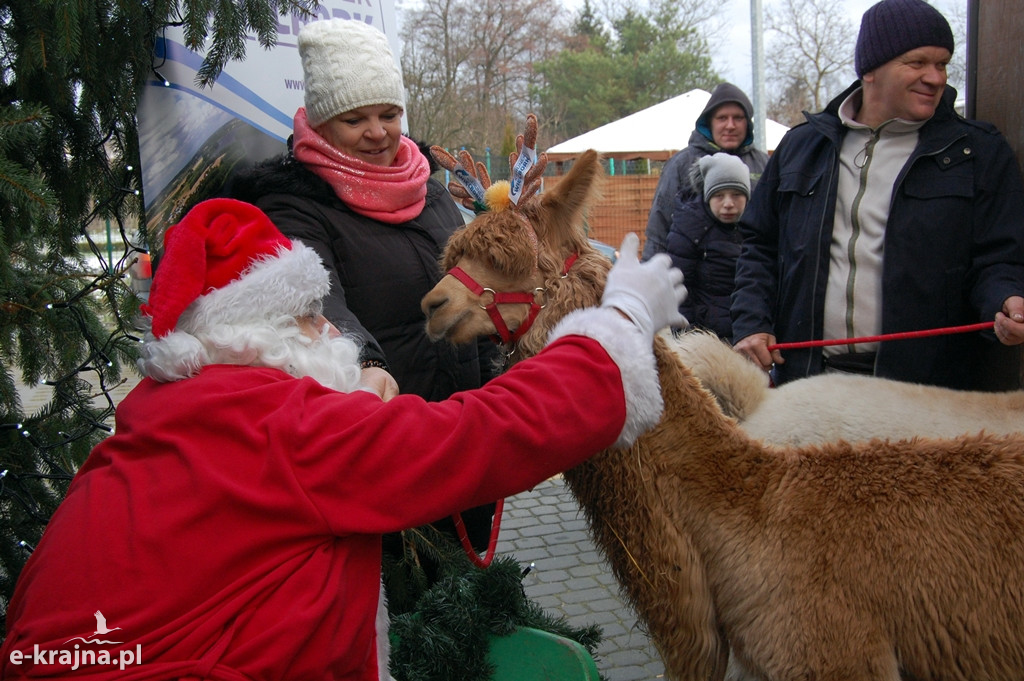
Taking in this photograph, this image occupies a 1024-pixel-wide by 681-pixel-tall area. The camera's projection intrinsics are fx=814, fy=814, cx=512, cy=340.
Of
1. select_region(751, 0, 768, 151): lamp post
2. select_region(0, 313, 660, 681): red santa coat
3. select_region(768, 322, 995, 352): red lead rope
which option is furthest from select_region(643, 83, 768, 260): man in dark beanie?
select_region(751, 0, 768, 151): lamp post

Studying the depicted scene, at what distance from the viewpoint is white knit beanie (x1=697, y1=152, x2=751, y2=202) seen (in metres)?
4.68

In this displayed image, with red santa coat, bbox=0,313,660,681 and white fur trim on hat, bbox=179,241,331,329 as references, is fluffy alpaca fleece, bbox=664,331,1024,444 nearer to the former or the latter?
red santa coat, bbox=0,313,660,681

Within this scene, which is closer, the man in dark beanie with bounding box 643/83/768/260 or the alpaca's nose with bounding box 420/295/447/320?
the alpaca's nose with bounding box 420/295/447/320

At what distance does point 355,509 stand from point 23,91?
5.74ft

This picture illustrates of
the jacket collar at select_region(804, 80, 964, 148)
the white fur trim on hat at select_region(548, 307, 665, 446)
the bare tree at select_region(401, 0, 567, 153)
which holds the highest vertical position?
the bare tree at select_region(401, 0, 567, 153)

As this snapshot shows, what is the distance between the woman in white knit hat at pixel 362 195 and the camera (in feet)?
7.75

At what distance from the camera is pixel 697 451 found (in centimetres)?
187

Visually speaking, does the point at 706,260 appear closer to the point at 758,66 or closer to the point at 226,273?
the point at 226,273

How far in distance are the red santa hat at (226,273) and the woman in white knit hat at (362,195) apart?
0.63 metres

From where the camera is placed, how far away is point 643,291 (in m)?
1.66

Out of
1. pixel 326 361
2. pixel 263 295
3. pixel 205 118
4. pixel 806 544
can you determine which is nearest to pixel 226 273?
pixel 263 295

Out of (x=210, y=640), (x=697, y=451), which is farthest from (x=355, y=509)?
(x=697, y=451)

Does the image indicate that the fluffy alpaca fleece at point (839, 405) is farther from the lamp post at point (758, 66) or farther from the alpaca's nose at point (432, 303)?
the lamp post at point (758, 66)

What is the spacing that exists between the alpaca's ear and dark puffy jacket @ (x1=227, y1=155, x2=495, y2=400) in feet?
1.53
